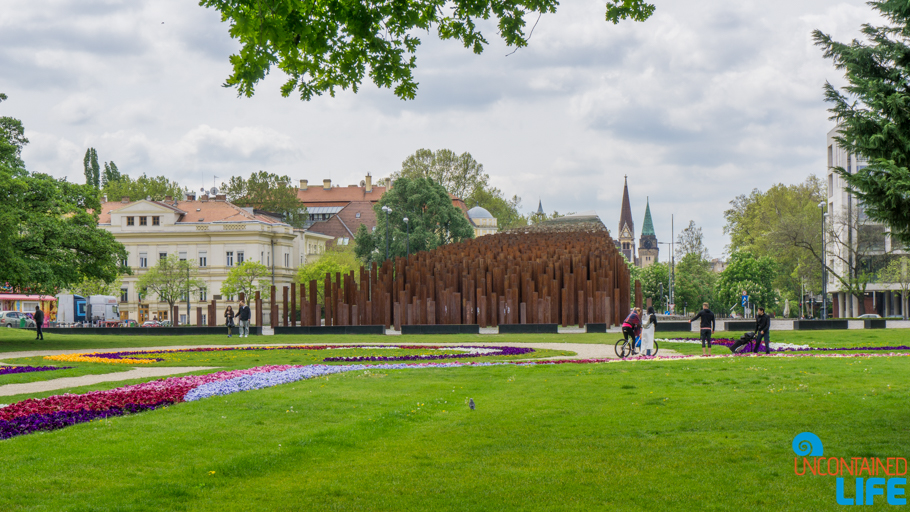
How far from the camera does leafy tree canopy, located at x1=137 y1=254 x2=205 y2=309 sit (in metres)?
74.1

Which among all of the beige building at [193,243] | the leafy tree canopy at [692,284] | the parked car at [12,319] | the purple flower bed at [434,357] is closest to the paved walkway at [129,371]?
the purple flower bed at [434,357]

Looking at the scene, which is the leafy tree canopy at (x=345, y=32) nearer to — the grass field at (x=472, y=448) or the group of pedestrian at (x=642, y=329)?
the grass field at (x=472, y=448)

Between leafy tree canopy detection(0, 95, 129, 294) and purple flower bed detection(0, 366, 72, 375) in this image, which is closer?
purple flower bed detection(0, 366, 72, 375)

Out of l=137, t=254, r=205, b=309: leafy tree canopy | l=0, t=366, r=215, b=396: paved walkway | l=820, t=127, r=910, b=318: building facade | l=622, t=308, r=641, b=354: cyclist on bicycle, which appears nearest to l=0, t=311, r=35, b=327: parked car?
l=137, t=254, r=205, b=309: leafy tree canopy

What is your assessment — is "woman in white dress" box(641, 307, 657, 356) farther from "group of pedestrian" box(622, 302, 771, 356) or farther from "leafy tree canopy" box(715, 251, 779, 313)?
"leafy tree canopy" box(715, 251, 779, 313)

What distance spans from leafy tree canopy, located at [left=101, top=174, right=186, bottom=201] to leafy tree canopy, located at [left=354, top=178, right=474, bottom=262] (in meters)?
31.4

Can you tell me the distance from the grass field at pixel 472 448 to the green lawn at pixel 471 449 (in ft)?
0.09

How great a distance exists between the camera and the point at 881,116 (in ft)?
32.2

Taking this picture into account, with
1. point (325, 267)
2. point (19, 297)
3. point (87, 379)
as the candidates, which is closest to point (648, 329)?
point (87, 379)

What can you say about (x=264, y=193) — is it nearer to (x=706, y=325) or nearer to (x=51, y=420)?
(x=706, y=325)

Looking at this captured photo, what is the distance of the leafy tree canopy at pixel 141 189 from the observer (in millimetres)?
92812

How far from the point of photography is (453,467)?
8195 mm

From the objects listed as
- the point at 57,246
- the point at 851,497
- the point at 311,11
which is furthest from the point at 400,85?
the point at 57,246

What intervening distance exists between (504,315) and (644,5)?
32.4m
